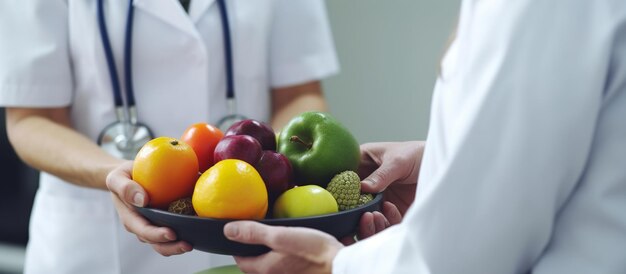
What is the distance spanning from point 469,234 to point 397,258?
77mm

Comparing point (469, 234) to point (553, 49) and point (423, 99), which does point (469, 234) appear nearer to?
point (553, 49)

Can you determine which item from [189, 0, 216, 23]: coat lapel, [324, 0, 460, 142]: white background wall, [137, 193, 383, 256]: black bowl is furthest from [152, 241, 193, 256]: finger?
[324, 0, 460, 142]: white background wall

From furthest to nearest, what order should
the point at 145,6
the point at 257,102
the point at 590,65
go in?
the point at 257,102
the point at 145,6
the point at 590,65

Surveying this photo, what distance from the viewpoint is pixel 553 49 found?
561mm

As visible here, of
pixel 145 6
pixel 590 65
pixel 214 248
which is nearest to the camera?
pixel 590 65

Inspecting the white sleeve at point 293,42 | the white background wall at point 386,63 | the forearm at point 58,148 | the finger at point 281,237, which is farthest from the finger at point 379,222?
the white background wall at point 386,63

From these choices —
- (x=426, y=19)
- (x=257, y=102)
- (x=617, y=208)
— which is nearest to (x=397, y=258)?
(x=617, y=208)

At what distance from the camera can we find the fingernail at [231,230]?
732mm

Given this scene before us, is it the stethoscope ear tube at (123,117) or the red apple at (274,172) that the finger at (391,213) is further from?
the stethoscope ear tube at (123,117)

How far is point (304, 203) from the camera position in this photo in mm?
778

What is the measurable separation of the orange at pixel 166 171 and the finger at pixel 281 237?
111mm

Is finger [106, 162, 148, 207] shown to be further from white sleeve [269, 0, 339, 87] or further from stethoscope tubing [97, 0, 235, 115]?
white sleeve [269, 0, 339, 87]

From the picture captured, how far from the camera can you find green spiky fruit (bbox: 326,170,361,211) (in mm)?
837

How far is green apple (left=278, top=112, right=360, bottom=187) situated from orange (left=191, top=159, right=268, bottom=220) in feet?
0.38
